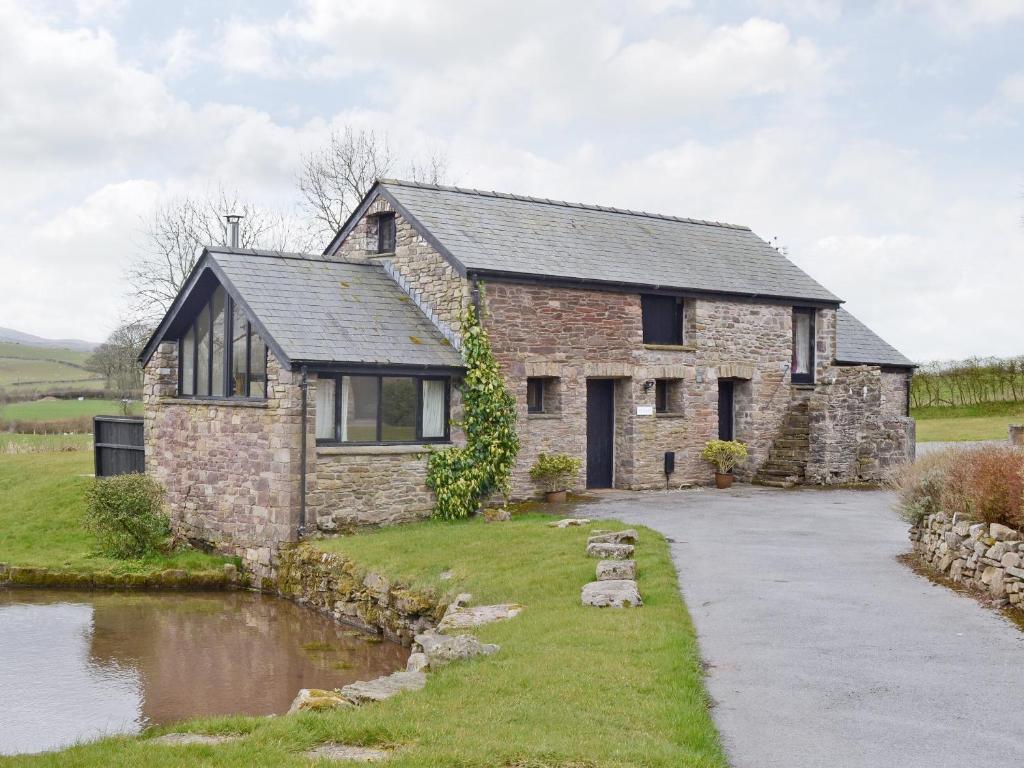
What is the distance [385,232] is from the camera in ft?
75.5

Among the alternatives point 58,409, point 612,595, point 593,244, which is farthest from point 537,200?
point 58,409

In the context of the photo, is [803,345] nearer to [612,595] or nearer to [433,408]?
[433,408]

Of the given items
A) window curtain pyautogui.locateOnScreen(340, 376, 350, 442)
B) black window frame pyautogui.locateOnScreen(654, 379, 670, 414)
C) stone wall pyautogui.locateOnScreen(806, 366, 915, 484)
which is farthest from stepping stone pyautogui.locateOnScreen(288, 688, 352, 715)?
stone wall pyautogui.locateOnScreen(806, 366, 915, 484)

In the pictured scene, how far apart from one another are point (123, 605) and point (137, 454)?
6.92 m

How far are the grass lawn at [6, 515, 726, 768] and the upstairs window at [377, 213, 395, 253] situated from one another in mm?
12146

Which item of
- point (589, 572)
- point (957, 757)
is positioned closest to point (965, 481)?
point (589, 572)

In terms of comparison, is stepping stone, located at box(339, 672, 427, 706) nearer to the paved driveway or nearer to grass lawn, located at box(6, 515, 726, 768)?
grass lawn, located at box(6, 515, 726, 768)

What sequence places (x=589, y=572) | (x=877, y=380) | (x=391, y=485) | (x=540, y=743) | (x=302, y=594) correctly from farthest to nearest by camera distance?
(x=877, y=380)
(x=391, y=485)
(x=302, y=594)
(x=589, y=572)
(x=540, y=743)

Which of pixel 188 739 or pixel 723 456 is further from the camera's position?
pixel 723 456

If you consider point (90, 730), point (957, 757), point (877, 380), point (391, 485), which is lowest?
point (90, 730)

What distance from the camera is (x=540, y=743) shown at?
7082 millimetres

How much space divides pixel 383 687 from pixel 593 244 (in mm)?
15975

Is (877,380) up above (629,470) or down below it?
above

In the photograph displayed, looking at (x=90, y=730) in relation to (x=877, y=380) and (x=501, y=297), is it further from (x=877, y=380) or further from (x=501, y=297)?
(x=877, y=380)
